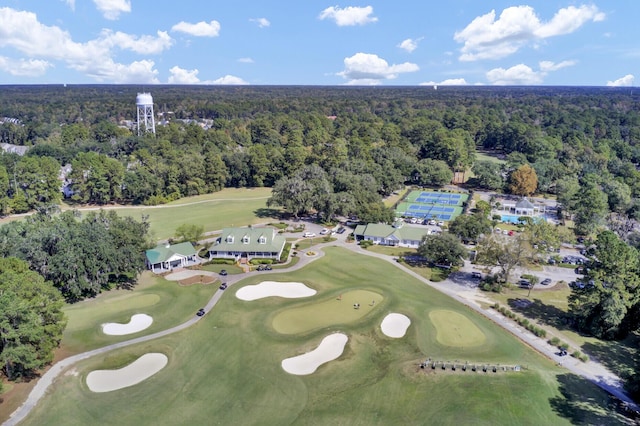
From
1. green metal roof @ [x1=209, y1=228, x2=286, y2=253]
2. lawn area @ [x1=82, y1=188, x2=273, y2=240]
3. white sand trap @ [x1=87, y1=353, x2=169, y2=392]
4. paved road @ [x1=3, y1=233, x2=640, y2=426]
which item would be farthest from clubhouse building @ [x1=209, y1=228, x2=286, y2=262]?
white sand trap @ [x1=87, y1=353, x2=169, y2=392]

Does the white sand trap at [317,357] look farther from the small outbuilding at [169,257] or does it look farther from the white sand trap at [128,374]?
the small outbuilding at [169,257]

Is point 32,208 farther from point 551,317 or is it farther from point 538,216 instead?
point 538,216

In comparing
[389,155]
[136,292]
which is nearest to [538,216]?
[389,155]

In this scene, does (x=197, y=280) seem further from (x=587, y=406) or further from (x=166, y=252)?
(x=587, y=406)

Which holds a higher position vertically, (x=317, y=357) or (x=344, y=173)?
(x=344, y=173)

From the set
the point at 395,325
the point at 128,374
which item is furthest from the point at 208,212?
the point at 395,325

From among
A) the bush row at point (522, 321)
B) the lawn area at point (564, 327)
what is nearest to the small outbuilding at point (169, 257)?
the lawn area at point (564, 327)
